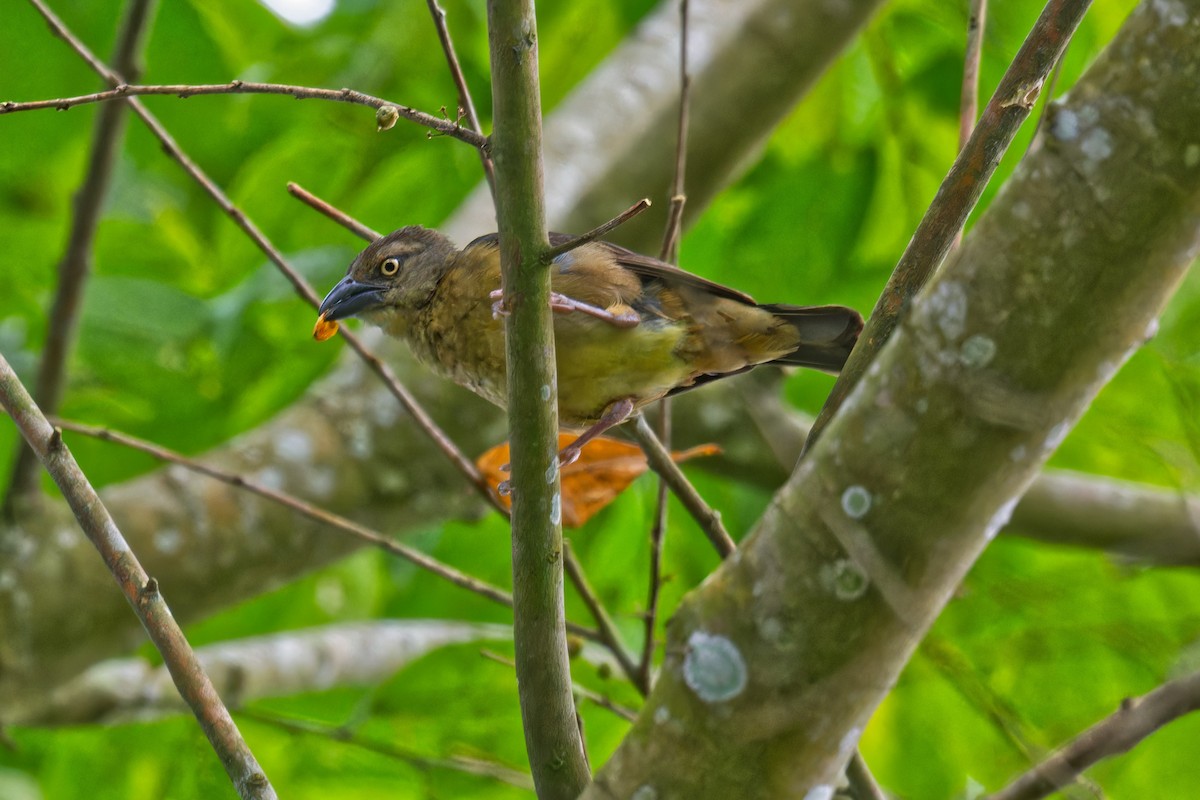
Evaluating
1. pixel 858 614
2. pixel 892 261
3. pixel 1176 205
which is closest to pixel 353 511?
pixel 892 261

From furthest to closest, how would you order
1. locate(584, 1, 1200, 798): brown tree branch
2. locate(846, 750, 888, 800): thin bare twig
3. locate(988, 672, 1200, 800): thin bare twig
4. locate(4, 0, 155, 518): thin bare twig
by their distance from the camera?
locate(4, 0, 155, 518): thin bare twig, locate(846, 750, 888, 800): thin bare twig, locate(988, 672, 1200, 800): thin bare twig, locate(584, 1, 1200, 798): brown tree branch

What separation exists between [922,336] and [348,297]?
7.62 feet

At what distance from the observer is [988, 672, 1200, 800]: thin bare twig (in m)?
1.59

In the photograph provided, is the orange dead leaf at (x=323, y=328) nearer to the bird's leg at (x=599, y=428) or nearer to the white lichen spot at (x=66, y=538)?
the bird's leg at (x=599, y=428)

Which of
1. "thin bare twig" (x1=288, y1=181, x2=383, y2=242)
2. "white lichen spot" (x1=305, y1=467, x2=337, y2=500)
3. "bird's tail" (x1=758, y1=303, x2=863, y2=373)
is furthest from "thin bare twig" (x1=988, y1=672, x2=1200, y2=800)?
"white lichen spot" (x1=305, y1=467, x2=337, y2=500)

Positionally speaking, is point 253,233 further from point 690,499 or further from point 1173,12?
point 1173,12

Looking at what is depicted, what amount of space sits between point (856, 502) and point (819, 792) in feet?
1.42

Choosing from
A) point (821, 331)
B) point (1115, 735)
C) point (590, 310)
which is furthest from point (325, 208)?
point (1115, 735)

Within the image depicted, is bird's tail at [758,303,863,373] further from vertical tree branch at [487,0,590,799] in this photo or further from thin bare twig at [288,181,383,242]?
vertical tree branch at [487,0,590,799]

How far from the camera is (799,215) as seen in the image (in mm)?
4520

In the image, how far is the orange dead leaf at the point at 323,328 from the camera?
3330mm

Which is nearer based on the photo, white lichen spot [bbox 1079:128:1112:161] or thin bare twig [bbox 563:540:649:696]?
white lichen spot [bbox 1079:128:1112:161]

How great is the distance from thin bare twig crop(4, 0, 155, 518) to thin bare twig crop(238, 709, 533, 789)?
1205 millimetres

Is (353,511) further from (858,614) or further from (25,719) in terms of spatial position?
(858,614)
